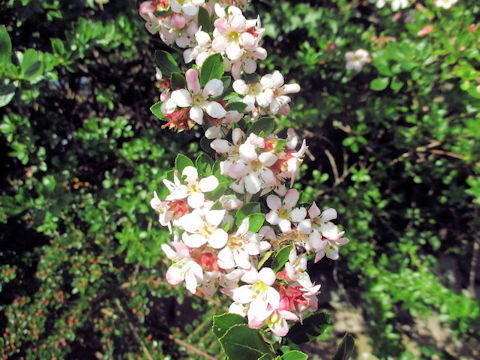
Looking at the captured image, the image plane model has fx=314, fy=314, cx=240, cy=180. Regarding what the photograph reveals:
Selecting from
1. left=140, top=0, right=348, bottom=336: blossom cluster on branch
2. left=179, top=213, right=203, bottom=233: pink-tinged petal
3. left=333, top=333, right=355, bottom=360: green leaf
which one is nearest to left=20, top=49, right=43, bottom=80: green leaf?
left=140, top=0, right=348, bottom=336: blossom cluster on branch

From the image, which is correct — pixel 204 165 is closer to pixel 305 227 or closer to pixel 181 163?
pixel 181 163

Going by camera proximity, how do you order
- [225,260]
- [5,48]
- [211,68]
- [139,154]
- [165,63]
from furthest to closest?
[139,154] → [5,48] → [165,63] → [211,68] → [225,260]

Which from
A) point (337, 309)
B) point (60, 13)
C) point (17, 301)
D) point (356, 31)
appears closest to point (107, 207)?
point (17, 301)

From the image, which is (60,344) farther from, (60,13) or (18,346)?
(60,13)

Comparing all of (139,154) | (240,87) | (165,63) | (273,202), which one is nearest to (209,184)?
(273,202)

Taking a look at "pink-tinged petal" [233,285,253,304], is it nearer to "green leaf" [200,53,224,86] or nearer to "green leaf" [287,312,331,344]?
"green leaf" [287,312,331,344]
